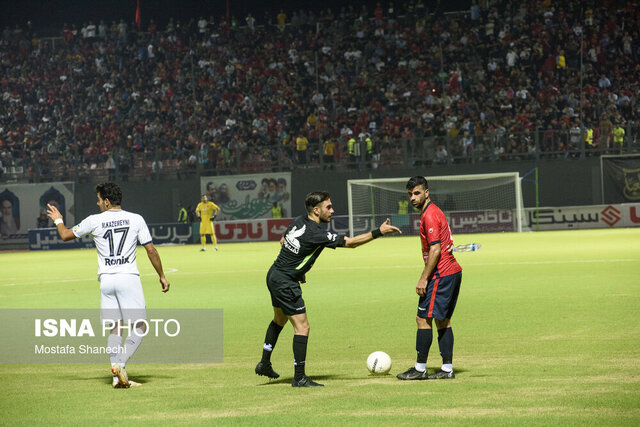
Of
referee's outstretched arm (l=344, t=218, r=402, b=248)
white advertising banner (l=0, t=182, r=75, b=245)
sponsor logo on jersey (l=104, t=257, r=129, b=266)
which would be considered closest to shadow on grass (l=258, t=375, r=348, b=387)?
referee's outstretched arm (l=344, t=218, r=402, b=248)

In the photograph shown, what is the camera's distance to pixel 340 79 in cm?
4597

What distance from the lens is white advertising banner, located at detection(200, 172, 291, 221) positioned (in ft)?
138

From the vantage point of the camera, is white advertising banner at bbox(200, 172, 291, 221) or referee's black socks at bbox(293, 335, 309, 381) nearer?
referee's black socks at bbox(293, 335, 309, 381)

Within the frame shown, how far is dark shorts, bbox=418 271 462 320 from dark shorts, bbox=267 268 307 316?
1195mm

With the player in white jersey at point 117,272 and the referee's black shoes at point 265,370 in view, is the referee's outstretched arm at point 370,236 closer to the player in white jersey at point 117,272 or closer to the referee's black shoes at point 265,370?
the referee's black shoes at point 265,370

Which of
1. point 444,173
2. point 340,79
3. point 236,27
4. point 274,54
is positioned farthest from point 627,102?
point 236,27

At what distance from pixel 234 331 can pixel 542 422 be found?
6.82 m

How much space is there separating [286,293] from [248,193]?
34201 mm

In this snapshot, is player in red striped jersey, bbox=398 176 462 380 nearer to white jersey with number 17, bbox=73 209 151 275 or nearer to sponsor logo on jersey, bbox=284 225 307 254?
sponsor logo on jersey, bbox=284 225 307 254

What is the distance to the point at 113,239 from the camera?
27.8 feet

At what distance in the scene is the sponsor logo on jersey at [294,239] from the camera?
8266mm

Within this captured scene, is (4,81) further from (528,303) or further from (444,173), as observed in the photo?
(528,303)

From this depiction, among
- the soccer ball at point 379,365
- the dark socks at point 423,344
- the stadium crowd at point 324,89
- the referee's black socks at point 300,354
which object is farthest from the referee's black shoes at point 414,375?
the stadium crowd at point 324,89

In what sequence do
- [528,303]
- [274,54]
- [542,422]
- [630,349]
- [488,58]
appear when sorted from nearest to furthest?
[542,422] → [630,349] → [528,303] → [488,58] → [274,54]
